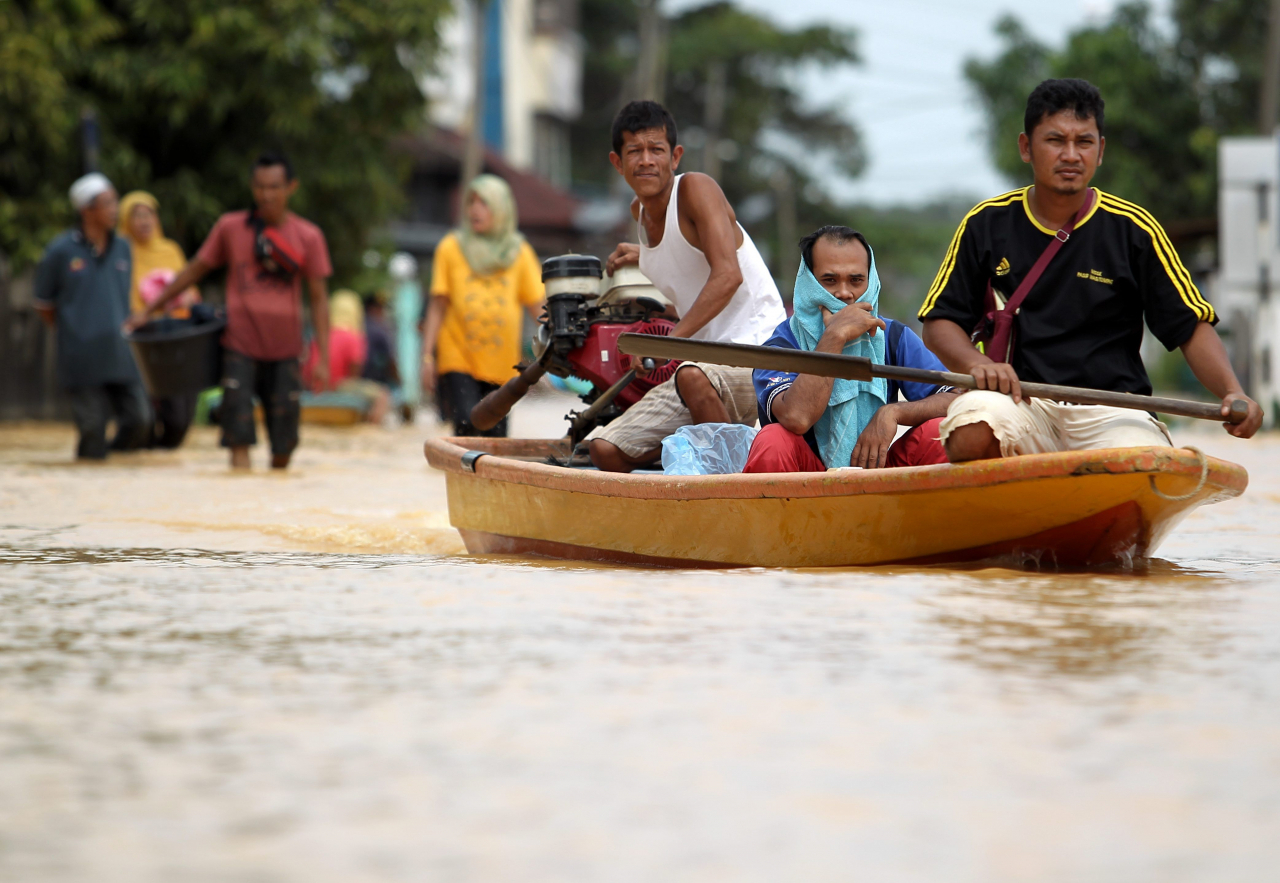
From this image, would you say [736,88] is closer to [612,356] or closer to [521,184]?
[521,184]

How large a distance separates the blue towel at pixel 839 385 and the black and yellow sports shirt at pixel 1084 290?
198 mm

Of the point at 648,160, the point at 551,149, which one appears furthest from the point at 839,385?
the point at 551,149

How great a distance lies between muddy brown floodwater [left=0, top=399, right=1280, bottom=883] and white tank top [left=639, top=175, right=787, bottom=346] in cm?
126

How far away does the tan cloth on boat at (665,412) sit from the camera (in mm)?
5359

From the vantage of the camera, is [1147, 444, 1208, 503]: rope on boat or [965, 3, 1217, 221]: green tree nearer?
→ [1147, 444, 1208, 503]: rope on boat

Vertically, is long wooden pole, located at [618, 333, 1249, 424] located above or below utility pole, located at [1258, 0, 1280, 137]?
below

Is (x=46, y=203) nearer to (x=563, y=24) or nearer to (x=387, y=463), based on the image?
(x=387, y=463)

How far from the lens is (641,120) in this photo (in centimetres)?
562

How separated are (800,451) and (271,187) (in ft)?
17.5

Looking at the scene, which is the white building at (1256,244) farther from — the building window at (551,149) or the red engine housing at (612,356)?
the building window at (551,149)

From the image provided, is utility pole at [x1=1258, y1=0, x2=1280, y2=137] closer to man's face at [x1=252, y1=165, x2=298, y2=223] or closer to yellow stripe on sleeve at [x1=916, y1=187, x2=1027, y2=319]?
man's face at [x1=252, y1=165, x2=298, y2=223]

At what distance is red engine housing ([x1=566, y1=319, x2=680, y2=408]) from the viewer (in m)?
5.74

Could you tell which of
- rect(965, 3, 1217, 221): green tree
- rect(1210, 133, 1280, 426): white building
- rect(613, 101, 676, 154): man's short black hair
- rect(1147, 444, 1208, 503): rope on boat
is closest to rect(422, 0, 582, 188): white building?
rect(965, 3, 1217, 221): green tree

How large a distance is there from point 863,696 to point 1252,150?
1422 centimetres
